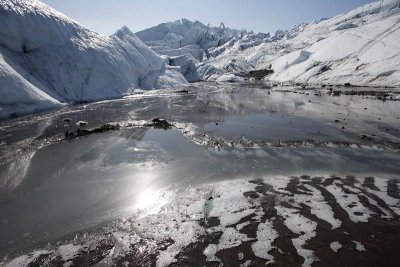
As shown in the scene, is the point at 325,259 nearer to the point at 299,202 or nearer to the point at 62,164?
the point at 299,202

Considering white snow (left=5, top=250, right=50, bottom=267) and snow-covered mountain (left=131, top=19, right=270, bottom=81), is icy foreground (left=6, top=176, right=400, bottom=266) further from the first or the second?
snow-covered mountain (left=131, top=19, right=270, bottom=81)

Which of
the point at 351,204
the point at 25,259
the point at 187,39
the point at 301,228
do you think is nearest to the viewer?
the point at 25,259

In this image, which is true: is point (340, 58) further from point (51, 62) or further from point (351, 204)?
point (351, 204)

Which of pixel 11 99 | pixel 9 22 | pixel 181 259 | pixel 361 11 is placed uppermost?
pixel 361 11

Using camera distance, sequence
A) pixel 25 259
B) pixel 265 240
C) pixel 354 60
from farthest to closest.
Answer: pixel 354 60 < pixel 265 240 < pixel 25 259

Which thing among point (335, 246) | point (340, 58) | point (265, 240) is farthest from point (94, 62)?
point (340, 58)

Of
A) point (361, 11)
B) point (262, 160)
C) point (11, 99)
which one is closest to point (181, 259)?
point (262, 160)
